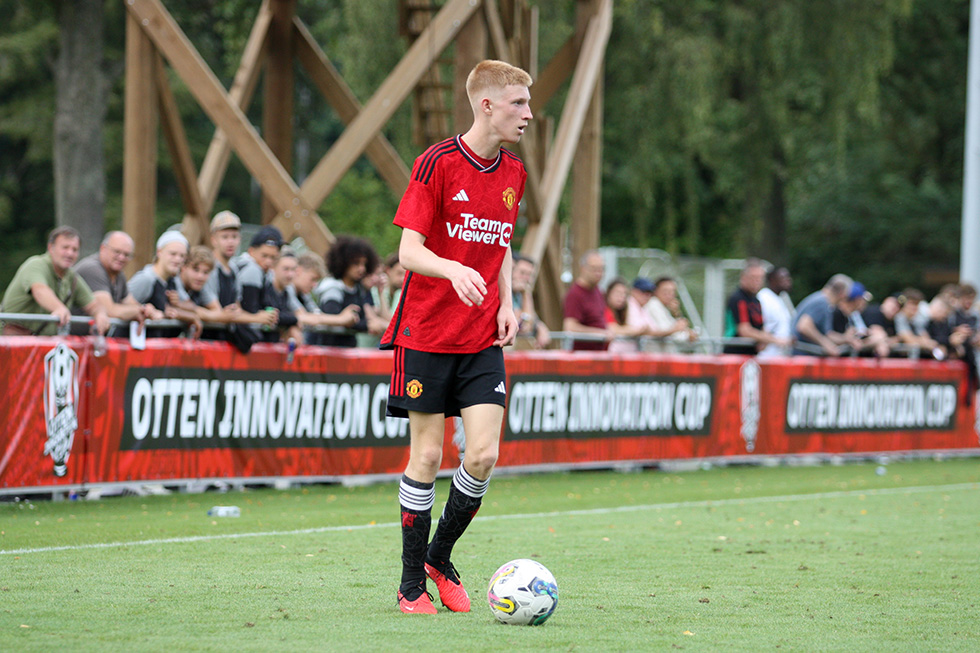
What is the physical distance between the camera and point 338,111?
18250 millimetres

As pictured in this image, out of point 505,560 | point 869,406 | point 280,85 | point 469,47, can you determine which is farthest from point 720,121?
point 505,560

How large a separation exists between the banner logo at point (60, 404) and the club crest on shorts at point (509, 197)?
16.6 feet

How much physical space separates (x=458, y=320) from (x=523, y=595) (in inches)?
48.1

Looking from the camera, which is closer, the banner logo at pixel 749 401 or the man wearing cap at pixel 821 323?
the banner logo at pixel 749 401

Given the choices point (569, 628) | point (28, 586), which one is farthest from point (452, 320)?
point (28, 586)

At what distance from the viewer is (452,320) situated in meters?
5.87

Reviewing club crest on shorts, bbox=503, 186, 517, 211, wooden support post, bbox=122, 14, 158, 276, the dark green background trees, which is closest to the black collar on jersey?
club crest on shorts, bbox=503, 186, 517, 211

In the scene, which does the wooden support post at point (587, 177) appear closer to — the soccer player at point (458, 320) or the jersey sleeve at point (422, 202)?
the soccer player at point (458, 320)

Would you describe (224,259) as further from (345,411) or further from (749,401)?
(749,401)

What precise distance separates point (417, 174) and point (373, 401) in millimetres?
6390

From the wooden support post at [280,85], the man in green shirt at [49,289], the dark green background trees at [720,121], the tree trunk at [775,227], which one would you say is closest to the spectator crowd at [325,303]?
the man in green shirt at [49,289]

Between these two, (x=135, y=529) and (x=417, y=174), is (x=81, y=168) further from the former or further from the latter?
(x=417, y=174)

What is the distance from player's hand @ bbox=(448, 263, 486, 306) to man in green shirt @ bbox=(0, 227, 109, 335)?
17.2 feet

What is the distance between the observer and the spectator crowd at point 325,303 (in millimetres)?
10297
